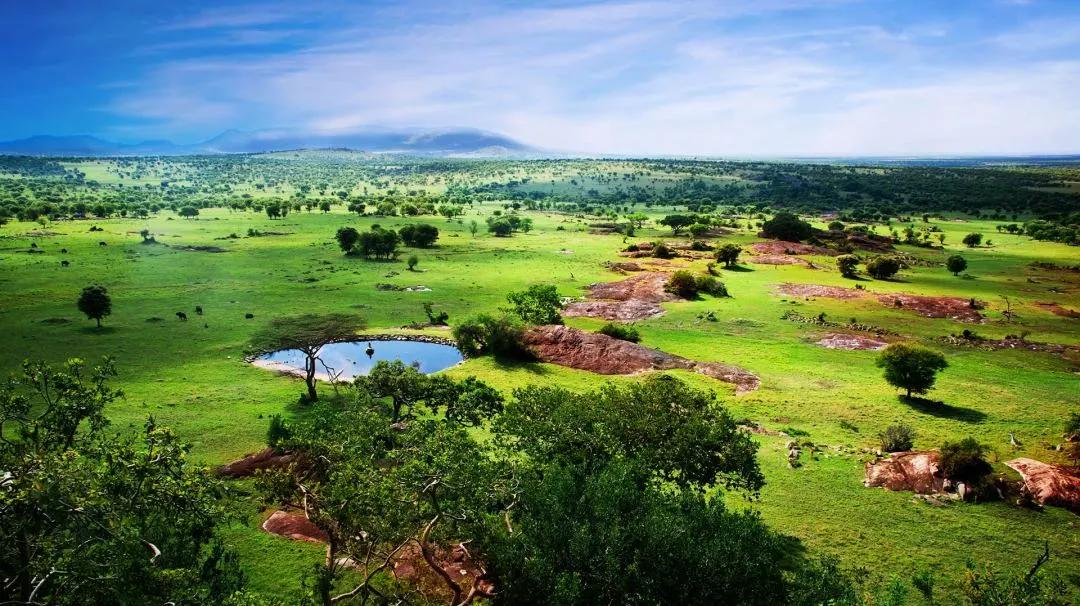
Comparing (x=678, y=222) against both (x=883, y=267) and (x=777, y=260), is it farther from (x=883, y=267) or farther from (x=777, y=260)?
(x=883, y=267)

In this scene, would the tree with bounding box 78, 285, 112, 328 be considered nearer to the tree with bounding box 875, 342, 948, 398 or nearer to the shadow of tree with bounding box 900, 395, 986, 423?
the tree with bounding box 875, 342, 948, 398

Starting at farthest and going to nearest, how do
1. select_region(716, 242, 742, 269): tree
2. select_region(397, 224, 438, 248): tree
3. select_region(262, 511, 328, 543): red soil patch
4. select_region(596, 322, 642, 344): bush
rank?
select_region(397, 224, 438, 248): tree
select_region(716, 242, 742, 269): tree
select_region(596, 322, 642, 344): bush
select_region(262, 511, 328, 543): red soil patch

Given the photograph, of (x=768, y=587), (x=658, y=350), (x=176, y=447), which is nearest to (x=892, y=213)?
(x=658, y=350)

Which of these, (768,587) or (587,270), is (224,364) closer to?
(768,587)

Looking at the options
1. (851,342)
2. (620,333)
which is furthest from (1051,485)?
(620,333)

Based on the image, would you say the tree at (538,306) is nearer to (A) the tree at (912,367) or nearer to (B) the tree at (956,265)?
(A) the tree at (912,367)

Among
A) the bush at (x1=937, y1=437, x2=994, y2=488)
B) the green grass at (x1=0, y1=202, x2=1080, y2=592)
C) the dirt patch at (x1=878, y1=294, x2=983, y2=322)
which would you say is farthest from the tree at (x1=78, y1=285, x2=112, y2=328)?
the dirt patch at (x1=878, y1=294, x2=983, y2=322)

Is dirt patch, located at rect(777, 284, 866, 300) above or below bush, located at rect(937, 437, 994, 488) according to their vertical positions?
above
